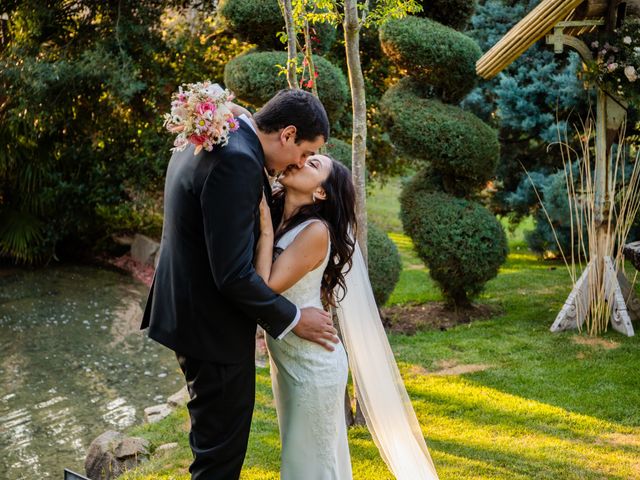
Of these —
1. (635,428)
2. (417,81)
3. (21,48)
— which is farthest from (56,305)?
(635,428)

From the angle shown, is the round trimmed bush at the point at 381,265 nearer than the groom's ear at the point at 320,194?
No

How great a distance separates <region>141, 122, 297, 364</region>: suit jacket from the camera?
296 centimetres

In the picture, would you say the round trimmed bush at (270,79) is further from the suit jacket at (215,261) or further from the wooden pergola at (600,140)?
the suit jacket at (215,261)

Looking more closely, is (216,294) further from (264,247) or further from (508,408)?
(508,408)

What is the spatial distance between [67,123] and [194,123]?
30.2ft

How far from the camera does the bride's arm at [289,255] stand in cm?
325

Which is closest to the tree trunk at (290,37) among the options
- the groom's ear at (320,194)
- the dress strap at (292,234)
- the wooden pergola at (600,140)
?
the groom's ear at (320,194)

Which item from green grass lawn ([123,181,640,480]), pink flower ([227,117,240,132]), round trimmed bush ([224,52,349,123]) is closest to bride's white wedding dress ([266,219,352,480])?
pink flower ([227,117,240,132])

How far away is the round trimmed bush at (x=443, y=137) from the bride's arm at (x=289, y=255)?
450 cm

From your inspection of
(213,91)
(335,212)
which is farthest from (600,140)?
(213,91)

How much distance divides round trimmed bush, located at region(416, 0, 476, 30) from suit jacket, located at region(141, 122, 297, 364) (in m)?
5.69

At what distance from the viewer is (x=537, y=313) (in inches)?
317

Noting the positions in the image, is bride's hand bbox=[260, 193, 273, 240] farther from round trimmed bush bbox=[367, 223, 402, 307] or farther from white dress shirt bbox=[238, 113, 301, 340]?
round trimmed bush bbox=[367, 223, 402, 307]

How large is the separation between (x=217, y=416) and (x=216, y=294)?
50 centimetres
